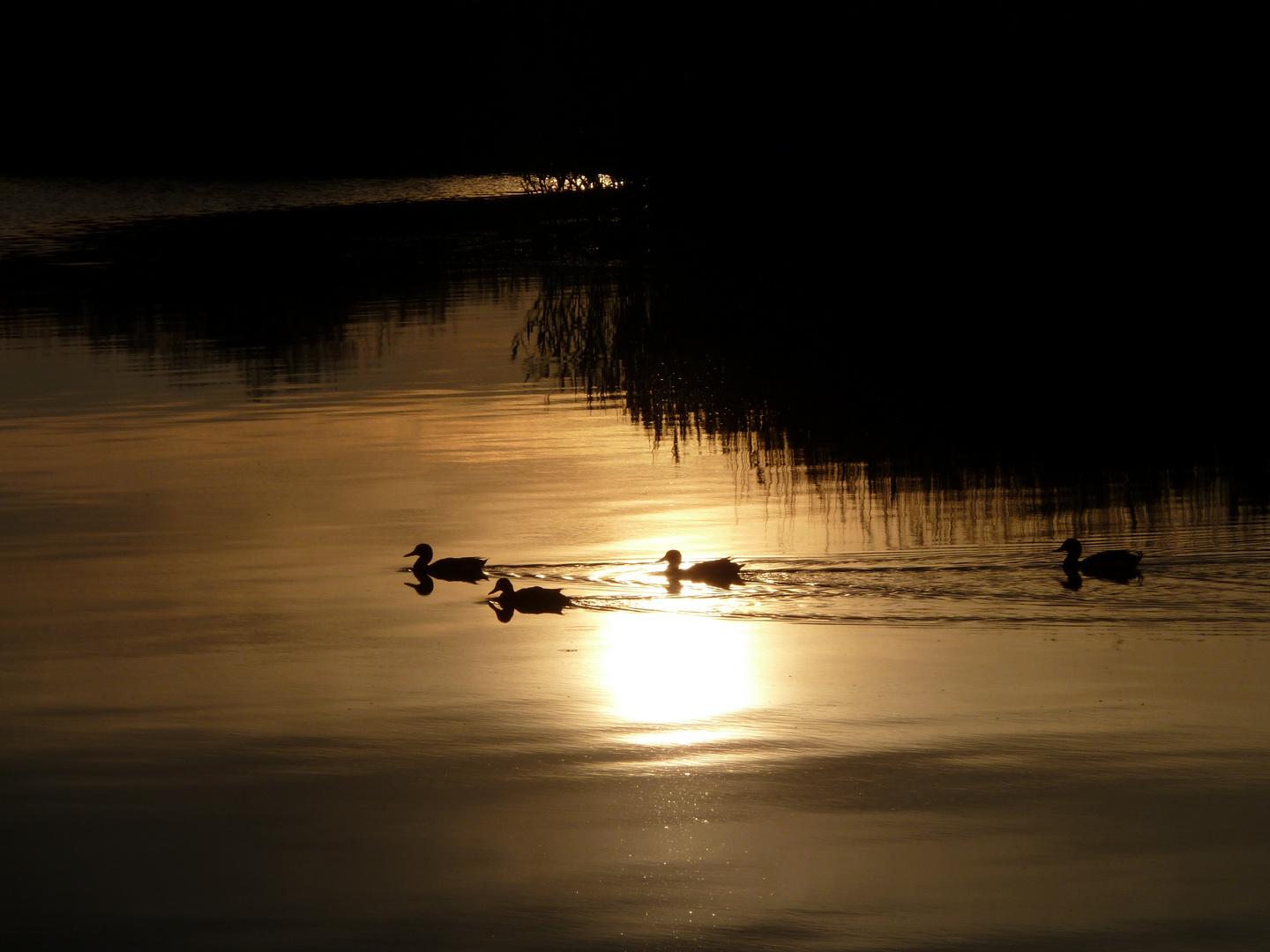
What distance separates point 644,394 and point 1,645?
34.0ft

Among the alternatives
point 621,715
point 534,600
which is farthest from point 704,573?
point 621,715

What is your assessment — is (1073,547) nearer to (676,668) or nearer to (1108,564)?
(1108,564)

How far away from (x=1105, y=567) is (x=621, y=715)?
13.6 ft

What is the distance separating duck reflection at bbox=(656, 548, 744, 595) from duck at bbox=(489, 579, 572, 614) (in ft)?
2.31

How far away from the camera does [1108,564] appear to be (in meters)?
12.0

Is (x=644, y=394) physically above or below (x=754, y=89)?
below

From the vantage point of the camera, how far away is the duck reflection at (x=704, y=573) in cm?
1191

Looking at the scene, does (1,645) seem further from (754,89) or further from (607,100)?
(607,100)

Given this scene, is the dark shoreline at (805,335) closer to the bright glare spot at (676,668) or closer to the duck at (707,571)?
the duck at (707,571)

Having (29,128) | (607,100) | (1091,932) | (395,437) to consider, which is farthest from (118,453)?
(29,128)

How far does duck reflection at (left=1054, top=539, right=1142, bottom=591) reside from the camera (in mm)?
11938

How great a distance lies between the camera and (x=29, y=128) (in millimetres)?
77062

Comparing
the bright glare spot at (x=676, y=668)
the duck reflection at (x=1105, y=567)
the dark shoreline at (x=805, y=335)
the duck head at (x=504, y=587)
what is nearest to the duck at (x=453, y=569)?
the duck head at (x=504, y=587)

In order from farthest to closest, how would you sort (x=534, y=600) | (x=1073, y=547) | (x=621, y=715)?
1. (x=1073, y=547)
2. (x=534, y=600)
3. (x=621, y=715)
